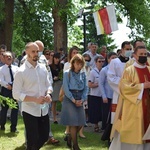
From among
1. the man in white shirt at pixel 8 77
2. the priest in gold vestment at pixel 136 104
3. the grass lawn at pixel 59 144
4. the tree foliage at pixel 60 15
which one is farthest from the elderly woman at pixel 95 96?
the tree foliage at pixel 60 15

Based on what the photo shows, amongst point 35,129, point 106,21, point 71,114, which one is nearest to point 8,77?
point 71,114

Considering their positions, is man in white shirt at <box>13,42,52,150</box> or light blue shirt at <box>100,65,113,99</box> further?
light blue shirt at <box>100,65,113,99</box>

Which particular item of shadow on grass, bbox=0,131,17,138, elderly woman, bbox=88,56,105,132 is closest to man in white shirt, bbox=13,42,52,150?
shadow on grass, bbox=0,131,17,138

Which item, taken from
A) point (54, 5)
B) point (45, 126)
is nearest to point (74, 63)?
point (45, 126)

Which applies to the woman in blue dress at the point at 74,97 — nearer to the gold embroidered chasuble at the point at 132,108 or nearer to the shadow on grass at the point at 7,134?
the gold embroidered chasuble at the point at 132,108

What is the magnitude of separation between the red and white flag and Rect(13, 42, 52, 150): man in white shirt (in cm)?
742

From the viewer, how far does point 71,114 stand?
758cm

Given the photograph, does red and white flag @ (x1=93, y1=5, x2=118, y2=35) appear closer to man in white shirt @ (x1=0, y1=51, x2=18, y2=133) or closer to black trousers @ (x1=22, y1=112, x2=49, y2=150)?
man in white shirt @ (x1=0, y1=51, x2=18, y2=133)

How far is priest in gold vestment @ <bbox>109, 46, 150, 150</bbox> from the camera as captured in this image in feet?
20.9

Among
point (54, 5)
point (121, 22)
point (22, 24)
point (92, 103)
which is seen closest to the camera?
point (92, 103)

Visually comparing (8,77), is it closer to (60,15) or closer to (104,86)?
(104,86)

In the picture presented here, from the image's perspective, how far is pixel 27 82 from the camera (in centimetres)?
634

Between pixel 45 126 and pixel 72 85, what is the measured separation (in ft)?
4.48

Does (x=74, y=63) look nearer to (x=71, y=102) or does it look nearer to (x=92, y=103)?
(x=71, y=102)
